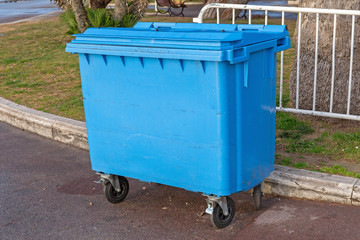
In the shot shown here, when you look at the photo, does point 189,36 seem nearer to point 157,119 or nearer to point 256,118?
point 157,119

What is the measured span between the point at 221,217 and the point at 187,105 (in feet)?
2.89

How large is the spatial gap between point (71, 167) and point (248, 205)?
198cm

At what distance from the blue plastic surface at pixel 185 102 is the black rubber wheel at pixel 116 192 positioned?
0.21 meters

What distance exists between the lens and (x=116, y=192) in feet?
14.5

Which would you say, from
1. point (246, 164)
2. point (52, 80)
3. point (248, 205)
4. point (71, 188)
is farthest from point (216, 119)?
point (52, 80)

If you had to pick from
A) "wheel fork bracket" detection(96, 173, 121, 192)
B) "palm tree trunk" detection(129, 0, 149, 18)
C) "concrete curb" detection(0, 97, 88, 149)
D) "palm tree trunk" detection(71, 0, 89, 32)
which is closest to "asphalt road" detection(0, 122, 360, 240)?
"wheel fork bracket" detection(96, 173, 121, 192)

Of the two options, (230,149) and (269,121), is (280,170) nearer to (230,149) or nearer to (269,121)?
(269,121)

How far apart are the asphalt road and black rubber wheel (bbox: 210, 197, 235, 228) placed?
0.05 meters

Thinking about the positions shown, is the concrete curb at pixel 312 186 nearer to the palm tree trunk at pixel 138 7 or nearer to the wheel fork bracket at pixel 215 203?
the wheel fork bracket at pixel 215 203

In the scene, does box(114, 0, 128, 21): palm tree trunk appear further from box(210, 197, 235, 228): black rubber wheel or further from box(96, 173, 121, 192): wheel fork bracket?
box(210, 197, 235, 228): black rubber wheel

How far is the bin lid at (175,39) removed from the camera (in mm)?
3477

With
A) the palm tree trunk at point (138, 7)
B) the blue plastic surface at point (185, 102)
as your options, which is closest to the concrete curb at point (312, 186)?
the blue plastic surface at point (185, 102)

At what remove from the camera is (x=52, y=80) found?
901cm

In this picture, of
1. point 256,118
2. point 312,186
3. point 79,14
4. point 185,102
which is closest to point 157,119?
point 185,102
